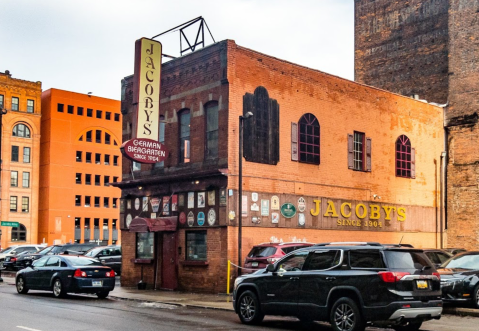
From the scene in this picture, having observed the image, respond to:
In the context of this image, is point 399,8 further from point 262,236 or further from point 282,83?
point 262,236

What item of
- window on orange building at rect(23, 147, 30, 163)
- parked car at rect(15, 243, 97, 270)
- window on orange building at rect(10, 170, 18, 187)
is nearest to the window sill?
parked car at rect(15, 243, 97, 270)

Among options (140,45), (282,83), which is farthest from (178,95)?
(282,83)

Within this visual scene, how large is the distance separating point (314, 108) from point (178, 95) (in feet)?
18.5

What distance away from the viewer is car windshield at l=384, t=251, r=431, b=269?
12508 millimetres

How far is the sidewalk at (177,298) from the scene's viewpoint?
19453 millimetres

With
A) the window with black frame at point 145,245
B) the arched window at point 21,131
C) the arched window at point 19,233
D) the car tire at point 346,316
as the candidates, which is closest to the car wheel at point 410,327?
the car tire at point 346,316

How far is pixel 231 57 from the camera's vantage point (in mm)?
23562

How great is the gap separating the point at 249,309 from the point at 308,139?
12.6 m

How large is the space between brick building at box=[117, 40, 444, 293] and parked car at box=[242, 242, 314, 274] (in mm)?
1444

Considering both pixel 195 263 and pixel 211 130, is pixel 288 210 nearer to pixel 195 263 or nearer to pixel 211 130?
pixel 195 263

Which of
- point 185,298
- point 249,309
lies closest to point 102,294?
point 185,298

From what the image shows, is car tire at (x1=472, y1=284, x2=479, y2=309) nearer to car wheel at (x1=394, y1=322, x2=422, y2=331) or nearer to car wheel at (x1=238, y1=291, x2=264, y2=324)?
car wheel at (x1=394, y1=322, x2=422, y2=331)

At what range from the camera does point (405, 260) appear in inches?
499

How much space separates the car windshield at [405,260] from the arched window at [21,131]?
81793 mm
